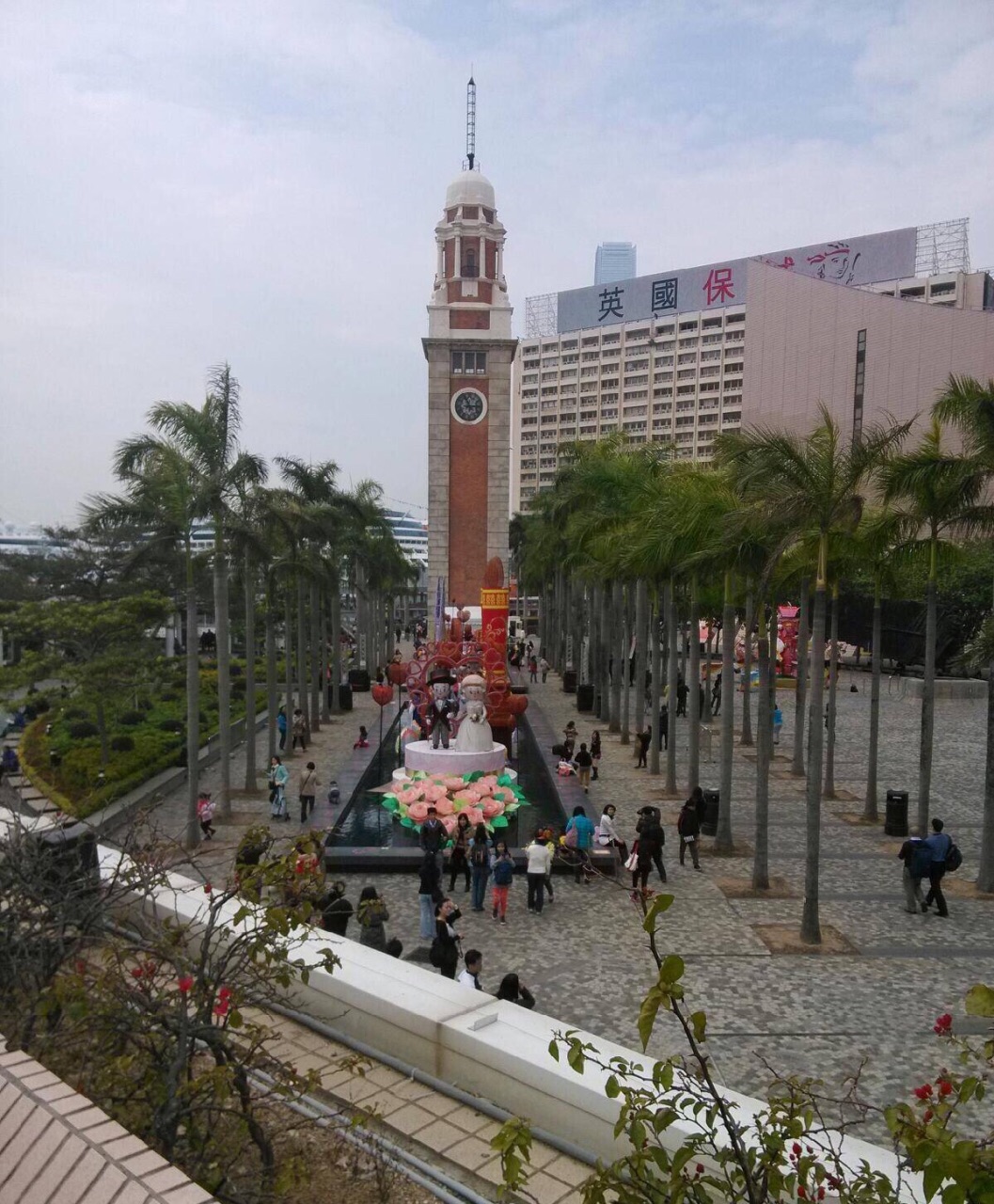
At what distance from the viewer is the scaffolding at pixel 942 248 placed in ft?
252

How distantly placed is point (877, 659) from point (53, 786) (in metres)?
16.8

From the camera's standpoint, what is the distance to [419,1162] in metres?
5.06

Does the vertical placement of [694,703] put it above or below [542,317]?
below

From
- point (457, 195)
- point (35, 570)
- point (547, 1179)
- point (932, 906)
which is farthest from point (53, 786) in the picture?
point (457, 195)

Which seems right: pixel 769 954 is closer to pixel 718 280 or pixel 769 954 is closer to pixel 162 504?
pixel 162 504

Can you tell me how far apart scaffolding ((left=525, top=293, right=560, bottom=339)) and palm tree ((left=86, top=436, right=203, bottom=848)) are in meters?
97.6

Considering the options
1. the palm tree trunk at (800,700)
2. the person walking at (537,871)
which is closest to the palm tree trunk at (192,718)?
the person walking at (537,871)

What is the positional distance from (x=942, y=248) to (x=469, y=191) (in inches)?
1678

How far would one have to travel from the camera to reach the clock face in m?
53.2

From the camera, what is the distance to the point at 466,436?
5328cm

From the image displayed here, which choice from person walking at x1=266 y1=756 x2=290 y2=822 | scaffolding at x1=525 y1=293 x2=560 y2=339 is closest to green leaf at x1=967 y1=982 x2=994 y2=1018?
person walking at x1=266 y1=756 x2=290 y2=822

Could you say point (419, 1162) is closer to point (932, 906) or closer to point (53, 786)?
point (932, 906)

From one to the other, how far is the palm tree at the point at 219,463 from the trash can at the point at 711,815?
8329mm


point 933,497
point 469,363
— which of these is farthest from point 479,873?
point 469,363
